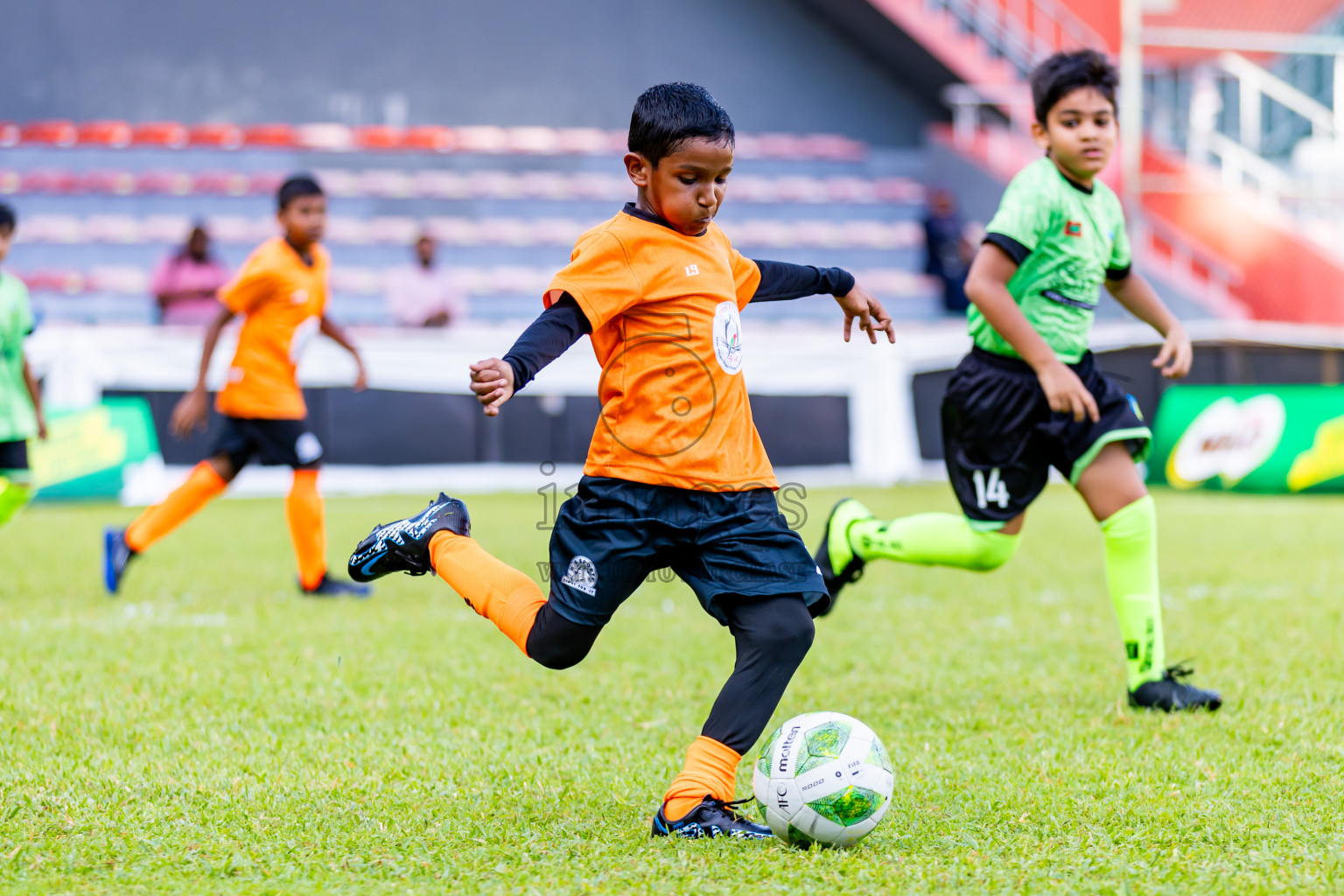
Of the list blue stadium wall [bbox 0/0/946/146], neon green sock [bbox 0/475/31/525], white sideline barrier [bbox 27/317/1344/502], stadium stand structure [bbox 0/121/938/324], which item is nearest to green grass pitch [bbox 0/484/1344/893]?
neon green sock [bbox 0/475/31/525]

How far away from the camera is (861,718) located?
3697mm

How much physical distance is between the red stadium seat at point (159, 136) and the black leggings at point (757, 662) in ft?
57.0

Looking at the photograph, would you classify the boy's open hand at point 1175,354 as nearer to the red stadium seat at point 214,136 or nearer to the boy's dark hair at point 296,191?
the boy's dark hair at point 296,191

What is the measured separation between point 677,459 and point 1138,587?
1.72m

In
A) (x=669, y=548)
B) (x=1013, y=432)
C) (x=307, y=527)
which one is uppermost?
(x=1013, y=432)

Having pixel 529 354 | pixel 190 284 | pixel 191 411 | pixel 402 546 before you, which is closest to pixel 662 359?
pixel 529 354

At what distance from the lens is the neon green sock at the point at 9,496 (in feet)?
19.3

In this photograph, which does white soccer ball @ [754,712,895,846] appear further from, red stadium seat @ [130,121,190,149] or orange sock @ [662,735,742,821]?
red stadium seat @ [130,121,190,149]

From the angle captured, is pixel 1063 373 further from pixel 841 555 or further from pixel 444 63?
pixel 444 63

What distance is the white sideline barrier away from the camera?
419 inches

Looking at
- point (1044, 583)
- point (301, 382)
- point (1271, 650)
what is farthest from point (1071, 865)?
point (301, 382)

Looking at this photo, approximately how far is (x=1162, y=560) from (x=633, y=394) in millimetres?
5107

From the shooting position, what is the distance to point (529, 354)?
259cm

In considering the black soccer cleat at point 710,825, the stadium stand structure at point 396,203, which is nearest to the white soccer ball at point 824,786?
the black soccer cleat at point 710,825
